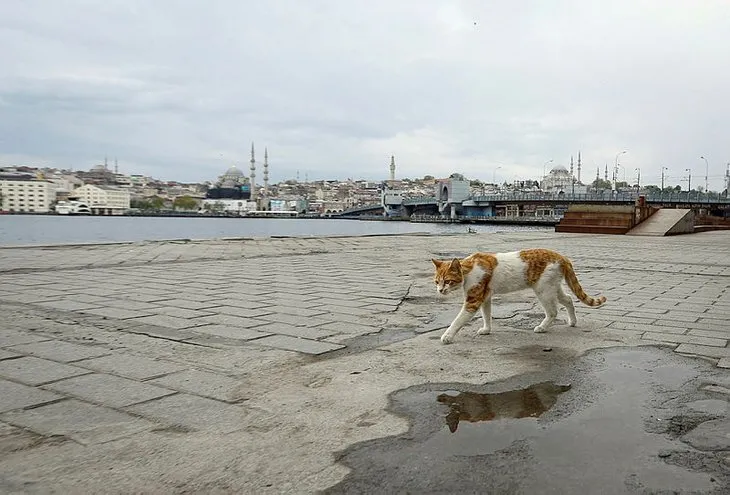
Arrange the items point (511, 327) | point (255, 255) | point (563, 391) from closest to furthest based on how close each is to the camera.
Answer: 1. point (563, 391)
2. point (511, 327)
3. point (255, 255)

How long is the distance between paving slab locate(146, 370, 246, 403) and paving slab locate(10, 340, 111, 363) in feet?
2.94

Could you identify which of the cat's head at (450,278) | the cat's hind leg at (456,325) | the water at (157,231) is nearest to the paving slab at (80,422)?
the cat's hind leg at (456,325)

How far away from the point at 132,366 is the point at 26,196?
557 ft

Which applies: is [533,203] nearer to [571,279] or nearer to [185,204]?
[185,204]

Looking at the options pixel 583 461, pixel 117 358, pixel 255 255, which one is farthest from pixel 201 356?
pixel 255 255

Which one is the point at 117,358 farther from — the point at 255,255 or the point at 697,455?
the point at 255,255

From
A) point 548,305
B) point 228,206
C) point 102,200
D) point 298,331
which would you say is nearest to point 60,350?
point 298,331

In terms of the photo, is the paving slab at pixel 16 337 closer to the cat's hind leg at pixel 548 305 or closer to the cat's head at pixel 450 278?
the cat's head at pixel 450 278

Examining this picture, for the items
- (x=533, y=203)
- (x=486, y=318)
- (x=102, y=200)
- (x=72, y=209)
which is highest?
(x=102, y=200)

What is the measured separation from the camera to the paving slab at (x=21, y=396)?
3297 mm

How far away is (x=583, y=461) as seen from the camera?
260cm

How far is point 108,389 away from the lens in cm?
360

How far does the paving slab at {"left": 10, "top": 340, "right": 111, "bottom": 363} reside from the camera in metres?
4.30

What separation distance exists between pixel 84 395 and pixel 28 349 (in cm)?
139
